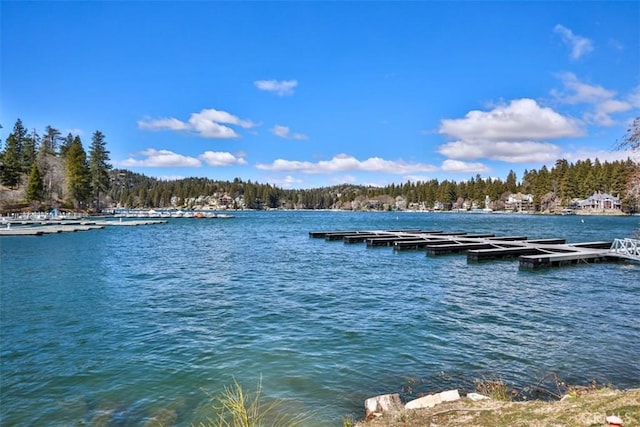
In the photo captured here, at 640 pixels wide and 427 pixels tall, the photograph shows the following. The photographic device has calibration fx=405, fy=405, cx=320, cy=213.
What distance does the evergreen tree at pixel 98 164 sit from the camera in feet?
315

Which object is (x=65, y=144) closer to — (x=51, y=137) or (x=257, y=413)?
(x=51, y=137)

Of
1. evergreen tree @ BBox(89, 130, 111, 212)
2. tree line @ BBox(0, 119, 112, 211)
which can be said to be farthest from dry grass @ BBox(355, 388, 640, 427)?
evergreen tree @ BBox(89, 130, 111, 212)

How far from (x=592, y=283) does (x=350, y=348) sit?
17.7 metres

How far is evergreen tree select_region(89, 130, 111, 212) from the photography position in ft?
315

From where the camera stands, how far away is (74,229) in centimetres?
5228

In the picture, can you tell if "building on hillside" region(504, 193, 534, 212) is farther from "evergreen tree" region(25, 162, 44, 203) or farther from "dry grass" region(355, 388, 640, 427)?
"dry grass" region(355, 388, 640, 427)

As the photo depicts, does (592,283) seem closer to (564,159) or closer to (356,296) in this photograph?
(356,296)

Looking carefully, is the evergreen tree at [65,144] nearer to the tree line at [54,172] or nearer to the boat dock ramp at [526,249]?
the tree line at [54,172]

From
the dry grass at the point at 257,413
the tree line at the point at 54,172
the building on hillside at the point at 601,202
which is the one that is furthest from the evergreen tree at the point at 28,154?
the building on hillside at the point at 601,202

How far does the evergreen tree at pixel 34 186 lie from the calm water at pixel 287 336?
5985cm

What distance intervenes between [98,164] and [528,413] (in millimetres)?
108084

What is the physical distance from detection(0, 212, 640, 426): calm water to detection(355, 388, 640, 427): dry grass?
1911 millimetres

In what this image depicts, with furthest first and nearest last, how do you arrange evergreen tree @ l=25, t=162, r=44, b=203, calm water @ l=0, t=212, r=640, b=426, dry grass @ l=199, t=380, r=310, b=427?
evergreen tree @ l=25, t=162, r=44, b=203
calm water @ l=0, t=212, r=640, b=426
dry grass @ l=199, t=380, r=310, b=427

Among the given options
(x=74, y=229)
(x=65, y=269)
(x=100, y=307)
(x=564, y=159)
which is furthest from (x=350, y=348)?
(x=564, y=159)
